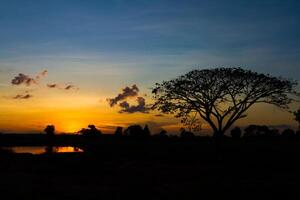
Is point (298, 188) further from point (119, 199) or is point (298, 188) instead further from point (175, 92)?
point (175, 92)

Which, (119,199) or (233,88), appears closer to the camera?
(119,199)

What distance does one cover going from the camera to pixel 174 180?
24.8 meters

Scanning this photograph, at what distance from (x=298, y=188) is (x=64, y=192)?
11.9m

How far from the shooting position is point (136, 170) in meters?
30.3

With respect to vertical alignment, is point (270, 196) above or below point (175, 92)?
below

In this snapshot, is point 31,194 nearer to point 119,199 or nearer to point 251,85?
point 119,199

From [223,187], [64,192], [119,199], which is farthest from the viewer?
[223,187]

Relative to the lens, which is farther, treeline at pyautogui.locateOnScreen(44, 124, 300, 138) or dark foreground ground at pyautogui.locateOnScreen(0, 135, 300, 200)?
treeline at pyautogui.locateOnScreen(44, 124, 300, 138)

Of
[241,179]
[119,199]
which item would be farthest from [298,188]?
[119,199]

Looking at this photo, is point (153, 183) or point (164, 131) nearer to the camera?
point (153, 183)

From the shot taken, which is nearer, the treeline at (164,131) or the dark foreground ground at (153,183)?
the dark foreground ground at (153,183)

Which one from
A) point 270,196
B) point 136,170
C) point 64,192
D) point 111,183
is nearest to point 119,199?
point 64,192

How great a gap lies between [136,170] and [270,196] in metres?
13.0

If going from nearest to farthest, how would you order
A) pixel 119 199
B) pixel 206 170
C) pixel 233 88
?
pixel 119 199 → pixel 206 170 → pixel 233 88
